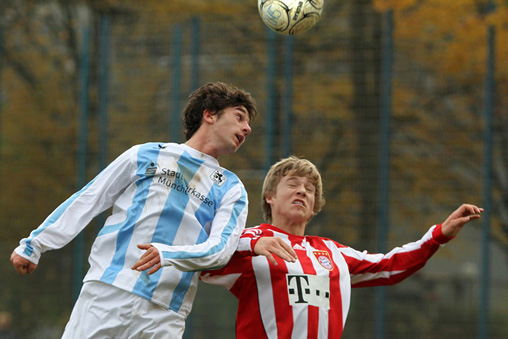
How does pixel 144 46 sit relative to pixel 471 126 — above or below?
above

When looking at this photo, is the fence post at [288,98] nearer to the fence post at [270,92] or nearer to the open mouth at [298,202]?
the fence post at [270,92]

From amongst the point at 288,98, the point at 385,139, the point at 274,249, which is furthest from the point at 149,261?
the point at 288,98

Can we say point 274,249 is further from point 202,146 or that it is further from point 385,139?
A: point 385,139

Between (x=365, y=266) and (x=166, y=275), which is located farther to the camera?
(x=365, y=266)

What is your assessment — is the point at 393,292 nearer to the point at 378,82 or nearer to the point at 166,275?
the point at 378,82

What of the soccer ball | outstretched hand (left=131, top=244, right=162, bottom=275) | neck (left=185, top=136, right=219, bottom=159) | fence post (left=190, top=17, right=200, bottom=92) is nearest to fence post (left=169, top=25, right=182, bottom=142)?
fence post (left=190, top=17, right=200, bottom=92)

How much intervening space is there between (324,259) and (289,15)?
6.26ft

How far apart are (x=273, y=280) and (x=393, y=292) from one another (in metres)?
4.48

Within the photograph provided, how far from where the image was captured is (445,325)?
320 inches

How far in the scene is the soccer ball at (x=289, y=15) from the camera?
527cm

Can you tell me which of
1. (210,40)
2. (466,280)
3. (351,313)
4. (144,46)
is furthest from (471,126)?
(144,46)

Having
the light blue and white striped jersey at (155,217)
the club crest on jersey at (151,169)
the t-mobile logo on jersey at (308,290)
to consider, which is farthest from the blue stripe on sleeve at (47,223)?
the t-mobile logo on jersey at (308,290)

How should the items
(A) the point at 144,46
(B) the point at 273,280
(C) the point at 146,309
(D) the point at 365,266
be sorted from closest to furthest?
(C) the point at 146,309
(B) the point at 273,280
(D) the point at 365,266
(A) the point at 144,46

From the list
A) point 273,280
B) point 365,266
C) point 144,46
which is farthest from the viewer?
point 144,46
